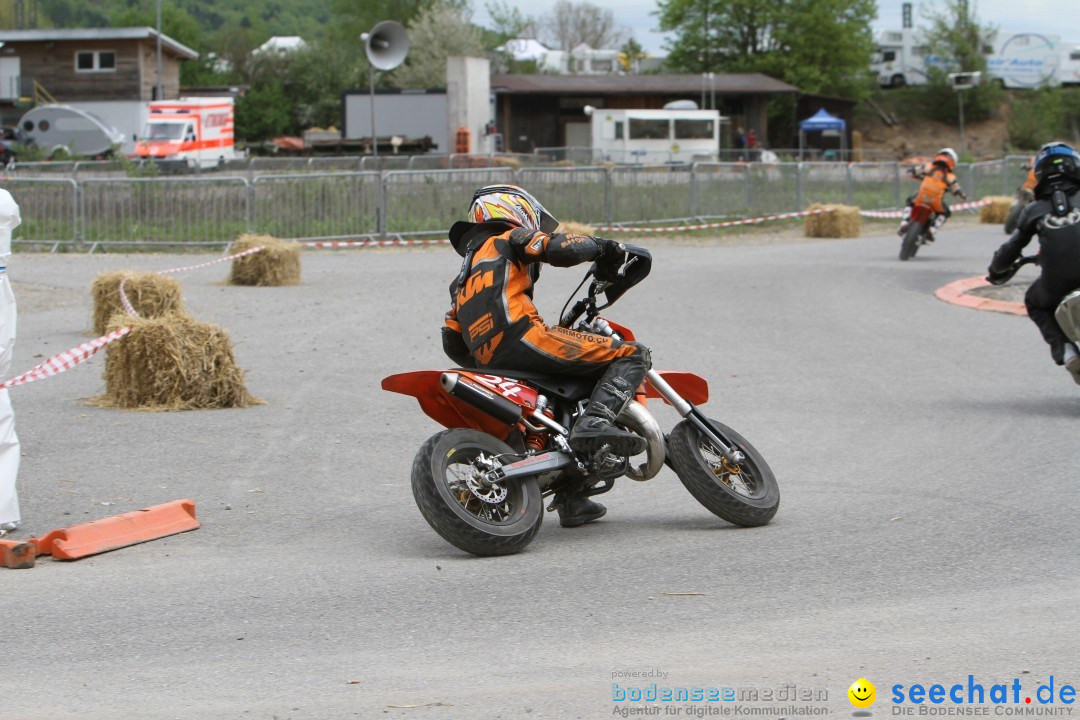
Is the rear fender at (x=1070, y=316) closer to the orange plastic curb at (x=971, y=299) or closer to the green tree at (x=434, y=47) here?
the orange plastic curb at (x=971, y=299)

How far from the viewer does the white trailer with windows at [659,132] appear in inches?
2247

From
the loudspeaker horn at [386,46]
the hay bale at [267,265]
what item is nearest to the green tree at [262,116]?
the loudspeaker horn at [386,46]

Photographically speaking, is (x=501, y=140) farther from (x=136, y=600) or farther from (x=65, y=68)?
(x=136, y=600)

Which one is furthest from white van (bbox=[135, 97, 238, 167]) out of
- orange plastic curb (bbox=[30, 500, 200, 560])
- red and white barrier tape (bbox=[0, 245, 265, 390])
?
orange plastic curb (bbox=[30, 500, 200, 560])

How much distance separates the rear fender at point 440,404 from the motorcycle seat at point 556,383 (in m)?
0.21

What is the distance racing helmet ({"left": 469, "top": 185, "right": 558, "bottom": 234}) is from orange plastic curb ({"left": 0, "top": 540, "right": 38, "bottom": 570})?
8.21 feet

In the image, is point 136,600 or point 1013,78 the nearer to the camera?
point 136,600

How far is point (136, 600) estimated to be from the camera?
555 cm

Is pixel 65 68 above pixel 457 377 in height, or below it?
above

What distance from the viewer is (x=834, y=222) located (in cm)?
2772

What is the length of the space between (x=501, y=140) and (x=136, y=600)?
6328cm

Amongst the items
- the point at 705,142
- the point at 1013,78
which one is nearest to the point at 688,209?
the point at 705,142

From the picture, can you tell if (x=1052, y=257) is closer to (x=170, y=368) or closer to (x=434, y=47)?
(x=170, y=368)

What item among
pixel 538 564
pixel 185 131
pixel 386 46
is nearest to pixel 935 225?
pixel 386 46
